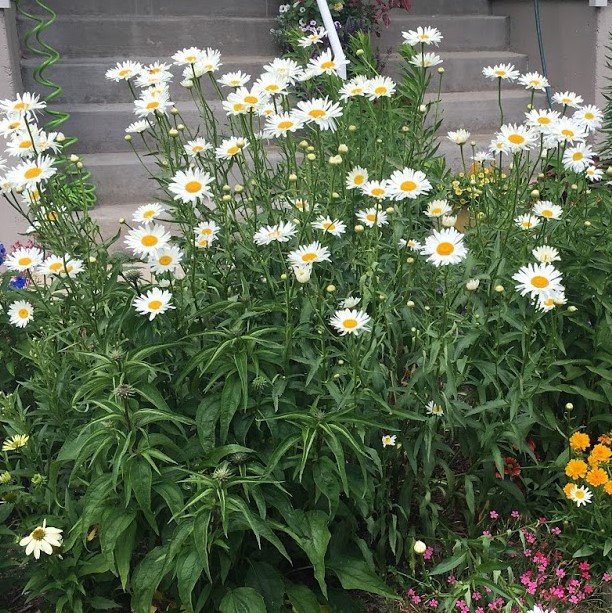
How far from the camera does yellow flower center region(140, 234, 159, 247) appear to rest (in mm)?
1939

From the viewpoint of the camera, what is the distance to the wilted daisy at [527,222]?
6.78 ft

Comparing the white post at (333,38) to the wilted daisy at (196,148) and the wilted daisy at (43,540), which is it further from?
the wilted daisy at (43,540)

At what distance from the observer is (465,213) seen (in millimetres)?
3885

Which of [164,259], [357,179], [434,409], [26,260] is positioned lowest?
[434,409]

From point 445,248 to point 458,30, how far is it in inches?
187

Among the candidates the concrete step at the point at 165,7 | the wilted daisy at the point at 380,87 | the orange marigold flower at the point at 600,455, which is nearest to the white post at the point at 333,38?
the concrete step at the point at 165,7

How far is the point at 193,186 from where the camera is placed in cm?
199

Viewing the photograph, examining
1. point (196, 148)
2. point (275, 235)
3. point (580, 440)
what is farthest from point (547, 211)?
point (196, 148)

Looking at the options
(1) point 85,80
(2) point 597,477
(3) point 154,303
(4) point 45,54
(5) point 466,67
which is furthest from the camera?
(5) point 466,67

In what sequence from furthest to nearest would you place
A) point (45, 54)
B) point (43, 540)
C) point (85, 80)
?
point (85, 80)
point (45, 54)
point (43, 540)

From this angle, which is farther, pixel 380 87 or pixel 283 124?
pixel 380 87

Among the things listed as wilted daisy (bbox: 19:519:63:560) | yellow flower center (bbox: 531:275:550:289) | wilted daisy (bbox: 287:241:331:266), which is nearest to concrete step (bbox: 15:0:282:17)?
wilted daisy (bbox: 287:241:331:266)

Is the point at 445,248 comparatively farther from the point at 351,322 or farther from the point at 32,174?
the point at 32,174

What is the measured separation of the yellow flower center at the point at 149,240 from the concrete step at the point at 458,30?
430cm
